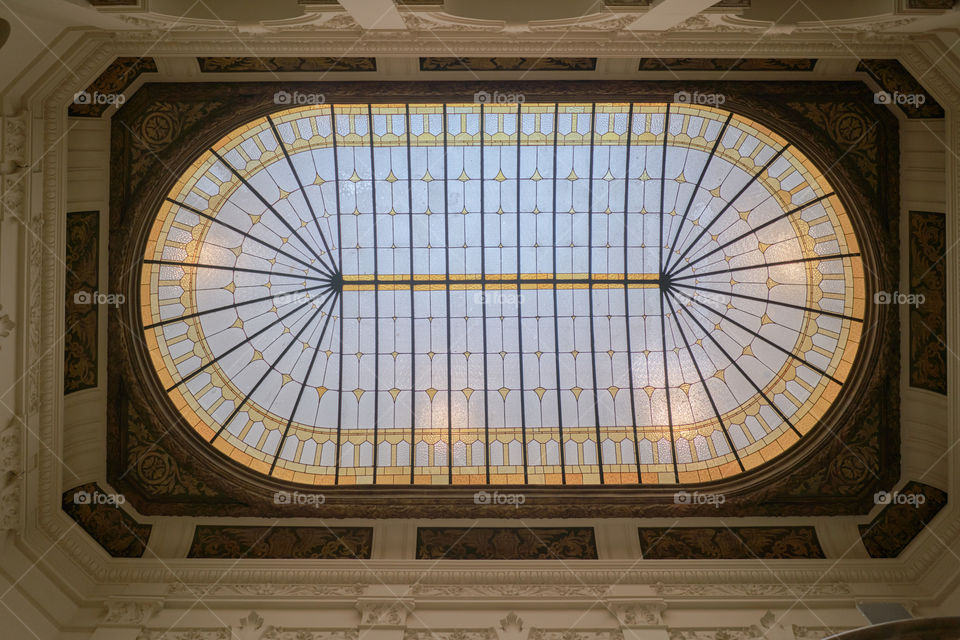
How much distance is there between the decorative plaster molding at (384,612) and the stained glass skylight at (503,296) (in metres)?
2.05

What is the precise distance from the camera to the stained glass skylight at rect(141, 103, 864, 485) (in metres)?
11.6

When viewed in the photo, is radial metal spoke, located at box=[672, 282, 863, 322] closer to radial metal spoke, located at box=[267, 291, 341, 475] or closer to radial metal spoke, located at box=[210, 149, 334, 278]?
radial metal spoke, located at box=[267, 291, 341, 475]

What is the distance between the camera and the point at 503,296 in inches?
491

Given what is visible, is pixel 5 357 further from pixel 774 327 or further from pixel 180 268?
pixel 774 327

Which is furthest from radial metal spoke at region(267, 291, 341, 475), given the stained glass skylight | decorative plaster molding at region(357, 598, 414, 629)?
decorative plaster molding at region(357, 598, 414, 629)

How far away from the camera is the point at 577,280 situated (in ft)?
40.8

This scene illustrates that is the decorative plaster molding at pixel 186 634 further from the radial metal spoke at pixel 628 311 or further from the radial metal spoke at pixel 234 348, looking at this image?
the radial metal spoke at pixel 628 311

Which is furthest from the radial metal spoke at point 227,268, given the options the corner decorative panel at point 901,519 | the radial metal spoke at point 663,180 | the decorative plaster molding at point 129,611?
the corner decorative panel at point 901,519

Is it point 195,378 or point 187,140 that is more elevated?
point 187,140

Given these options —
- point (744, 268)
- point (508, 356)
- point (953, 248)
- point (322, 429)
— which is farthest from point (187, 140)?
point (953, 248)

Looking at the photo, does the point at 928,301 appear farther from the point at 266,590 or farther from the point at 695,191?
the point at 266,590

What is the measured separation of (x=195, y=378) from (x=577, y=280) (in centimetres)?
643

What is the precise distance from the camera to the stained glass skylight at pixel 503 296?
11.6 m

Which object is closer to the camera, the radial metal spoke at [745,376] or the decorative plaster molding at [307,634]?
the decorative plaster molding at [307,634]
